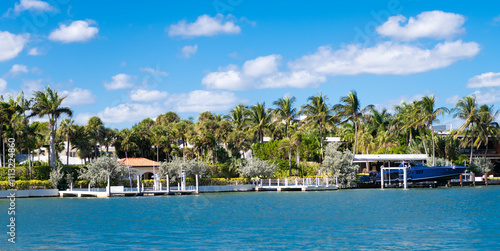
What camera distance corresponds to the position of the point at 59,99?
2660 inches

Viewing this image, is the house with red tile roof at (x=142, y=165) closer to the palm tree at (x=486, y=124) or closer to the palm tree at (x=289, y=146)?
the palm tree at (x=289, y=146)

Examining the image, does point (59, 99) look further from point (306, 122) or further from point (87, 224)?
point (306, 122)

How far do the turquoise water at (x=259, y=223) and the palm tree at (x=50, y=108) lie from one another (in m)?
10.6

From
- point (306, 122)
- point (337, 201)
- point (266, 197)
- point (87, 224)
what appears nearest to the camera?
point (87, 224)

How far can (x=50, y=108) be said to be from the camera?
220ft

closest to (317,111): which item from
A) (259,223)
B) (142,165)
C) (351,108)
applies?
(351,108)

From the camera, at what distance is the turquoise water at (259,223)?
3156 centimetres

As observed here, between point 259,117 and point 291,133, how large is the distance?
7825 millimetres

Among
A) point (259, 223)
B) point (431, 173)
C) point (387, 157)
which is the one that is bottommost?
point (259, 223)

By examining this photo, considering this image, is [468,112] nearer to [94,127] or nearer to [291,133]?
[291,133]

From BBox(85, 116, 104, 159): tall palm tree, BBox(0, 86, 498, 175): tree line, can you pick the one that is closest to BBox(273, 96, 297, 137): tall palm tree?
BBox(0, 86, 498, 175): tree line

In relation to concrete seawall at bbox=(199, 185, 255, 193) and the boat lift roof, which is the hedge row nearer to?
concrete seawall at bbox=(199, 185, 255, 193)

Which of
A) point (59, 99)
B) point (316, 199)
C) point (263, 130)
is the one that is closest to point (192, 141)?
point (263, 130)

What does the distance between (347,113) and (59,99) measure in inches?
1661
